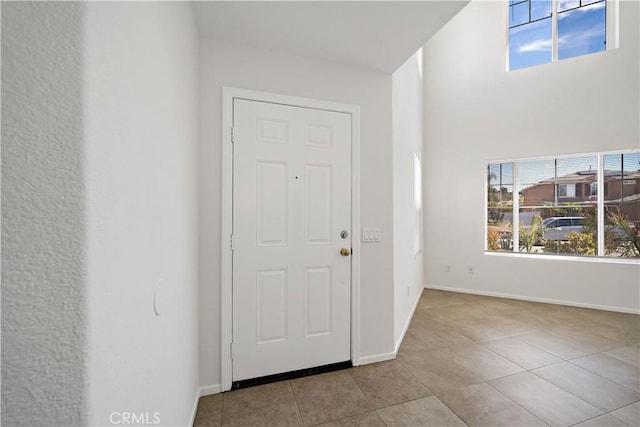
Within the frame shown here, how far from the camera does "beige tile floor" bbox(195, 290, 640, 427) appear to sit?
1668 millimetres

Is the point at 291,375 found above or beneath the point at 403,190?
beneath

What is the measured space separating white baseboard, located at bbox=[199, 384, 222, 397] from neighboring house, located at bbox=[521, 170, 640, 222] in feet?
15.3

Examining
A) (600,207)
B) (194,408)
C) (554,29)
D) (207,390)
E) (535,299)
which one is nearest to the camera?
(194,408)

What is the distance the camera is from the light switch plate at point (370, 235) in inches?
90.6

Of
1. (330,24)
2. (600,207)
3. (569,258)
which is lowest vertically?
(569,258)

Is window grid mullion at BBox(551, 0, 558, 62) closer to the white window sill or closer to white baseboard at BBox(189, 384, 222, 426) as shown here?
the white window sill

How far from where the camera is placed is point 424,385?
78.0 inches

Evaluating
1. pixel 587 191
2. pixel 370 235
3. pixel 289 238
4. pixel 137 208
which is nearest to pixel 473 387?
pixel 370 235

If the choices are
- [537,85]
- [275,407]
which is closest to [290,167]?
[275,407]

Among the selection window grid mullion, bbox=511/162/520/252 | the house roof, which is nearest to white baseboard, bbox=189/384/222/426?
window grid mullion, bbox=511/162/520/252

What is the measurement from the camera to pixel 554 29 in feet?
13.2

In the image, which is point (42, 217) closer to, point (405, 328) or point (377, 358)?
point (377, 358)

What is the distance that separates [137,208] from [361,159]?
1.80m

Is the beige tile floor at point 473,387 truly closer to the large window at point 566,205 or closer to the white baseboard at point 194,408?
the white baseboard at point 194,408
